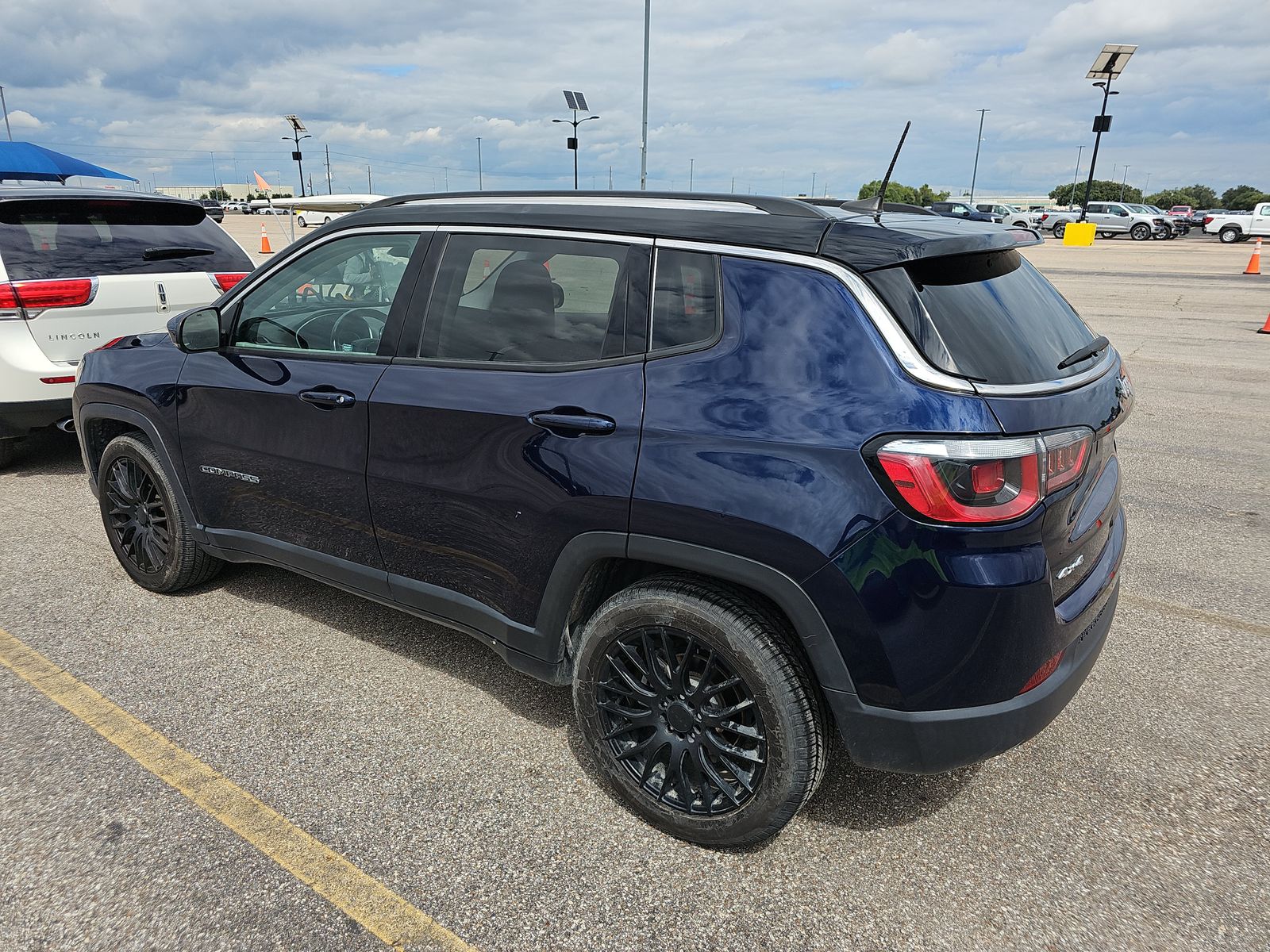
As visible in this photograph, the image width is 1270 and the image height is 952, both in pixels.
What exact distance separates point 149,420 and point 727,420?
9.46 feet

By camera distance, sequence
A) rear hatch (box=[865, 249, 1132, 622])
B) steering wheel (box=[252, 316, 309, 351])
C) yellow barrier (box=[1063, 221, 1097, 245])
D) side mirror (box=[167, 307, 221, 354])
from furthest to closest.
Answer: yellow barrier (box=[1063, 221, 1097, 245]) → side mirror (box=[167, 307, 221, 354]) → steering wheel (box=[252, 316, 309, 351]) → rear hatch (box=[865, 249, 1132, 622])

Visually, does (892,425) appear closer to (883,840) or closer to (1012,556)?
(1012,556)

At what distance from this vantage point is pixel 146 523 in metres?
4.17

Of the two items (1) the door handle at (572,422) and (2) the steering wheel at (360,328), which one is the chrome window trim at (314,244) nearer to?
(2) the steering wheel at (360,328)

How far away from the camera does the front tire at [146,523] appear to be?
13.1 ft

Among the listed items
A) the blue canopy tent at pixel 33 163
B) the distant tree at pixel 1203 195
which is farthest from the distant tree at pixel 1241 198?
the blue canopy tent at pixel 33 163

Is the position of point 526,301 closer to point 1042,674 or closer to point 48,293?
point 1042,674

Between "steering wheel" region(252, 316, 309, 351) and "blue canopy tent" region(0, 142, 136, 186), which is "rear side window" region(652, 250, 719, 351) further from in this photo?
"blue canopy tent" region(0, 142, 136, 186)

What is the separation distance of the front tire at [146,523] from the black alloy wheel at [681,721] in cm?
239

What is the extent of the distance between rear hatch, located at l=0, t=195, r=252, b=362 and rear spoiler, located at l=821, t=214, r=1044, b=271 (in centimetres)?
521

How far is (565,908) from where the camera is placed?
2.34 m

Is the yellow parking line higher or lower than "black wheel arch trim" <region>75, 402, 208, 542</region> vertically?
lower

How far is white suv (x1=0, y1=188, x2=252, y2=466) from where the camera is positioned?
18.1 feet

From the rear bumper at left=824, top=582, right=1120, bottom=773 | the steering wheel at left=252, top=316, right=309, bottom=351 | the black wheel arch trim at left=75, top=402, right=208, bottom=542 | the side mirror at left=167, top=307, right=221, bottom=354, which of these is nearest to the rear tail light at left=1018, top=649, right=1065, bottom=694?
the rear bumper at left=824, top=582, right=1120, bottom=773
